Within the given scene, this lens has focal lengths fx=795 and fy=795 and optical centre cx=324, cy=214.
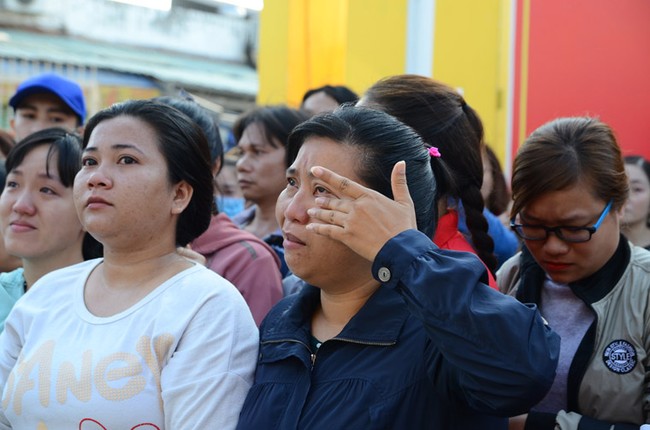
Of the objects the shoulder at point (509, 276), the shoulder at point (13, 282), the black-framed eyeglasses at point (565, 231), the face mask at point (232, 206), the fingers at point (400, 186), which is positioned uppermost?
the fingers at point (400, 186)

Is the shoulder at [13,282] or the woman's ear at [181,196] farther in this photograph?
the shoulder at [13,282]

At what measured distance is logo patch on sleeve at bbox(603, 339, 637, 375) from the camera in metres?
2.12

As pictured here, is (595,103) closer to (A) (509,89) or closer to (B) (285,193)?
(A) (509,89)

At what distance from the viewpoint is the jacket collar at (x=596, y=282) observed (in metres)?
2.29

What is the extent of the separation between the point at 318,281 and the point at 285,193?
242 millimetres

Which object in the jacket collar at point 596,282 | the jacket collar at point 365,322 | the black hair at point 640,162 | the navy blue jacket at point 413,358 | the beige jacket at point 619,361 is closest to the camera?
the navy blue jacket at point 413,358

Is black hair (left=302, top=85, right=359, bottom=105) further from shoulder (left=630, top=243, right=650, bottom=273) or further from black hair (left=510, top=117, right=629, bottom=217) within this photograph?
shoulder (left=630, top=243, right=650, bottom=273)

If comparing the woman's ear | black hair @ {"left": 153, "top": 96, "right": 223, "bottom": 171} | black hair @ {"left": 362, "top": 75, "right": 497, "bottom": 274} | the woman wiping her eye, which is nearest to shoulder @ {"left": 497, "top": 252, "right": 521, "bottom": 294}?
black hair @ {"left": 362, "top": 75, "right": 497, "bottom": 274}

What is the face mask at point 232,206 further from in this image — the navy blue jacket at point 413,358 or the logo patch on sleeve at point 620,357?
the logo patch on sleeve at point 620,357

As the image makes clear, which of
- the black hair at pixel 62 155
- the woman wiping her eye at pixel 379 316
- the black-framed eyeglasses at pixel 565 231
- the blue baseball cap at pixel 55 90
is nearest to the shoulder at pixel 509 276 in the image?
the black-framed eyeglasses at pixel 565 231

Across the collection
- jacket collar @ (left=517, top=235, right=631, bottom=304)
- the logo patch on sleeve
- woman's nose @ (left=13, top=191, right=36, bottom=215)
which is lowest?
the logo patch on sleeve

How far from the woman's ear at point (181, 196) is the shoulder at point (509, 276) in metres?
1.08

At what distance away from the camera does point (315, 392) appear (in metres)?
1.86

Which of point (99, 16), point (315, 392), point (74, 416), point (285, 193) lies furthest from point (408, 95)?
point (99, 16)
